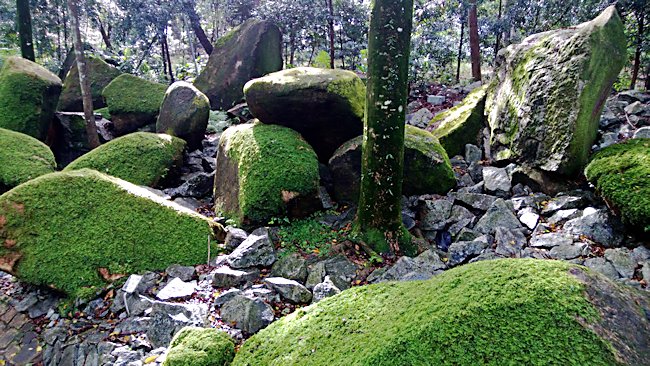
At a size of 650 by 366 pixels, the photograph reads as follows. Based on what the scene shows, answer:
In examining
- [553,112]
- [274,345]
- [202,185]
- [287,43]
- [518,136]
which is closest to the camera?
[274,345]

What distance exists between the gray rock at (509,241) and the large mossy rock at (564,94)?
1274 millimetres

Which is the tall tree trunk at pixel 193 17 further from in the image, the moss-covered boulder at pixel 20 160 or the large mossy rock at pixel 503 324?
the large mossy rock at pixel 503 324

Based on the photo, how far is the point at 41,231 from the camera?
4973 millimetres

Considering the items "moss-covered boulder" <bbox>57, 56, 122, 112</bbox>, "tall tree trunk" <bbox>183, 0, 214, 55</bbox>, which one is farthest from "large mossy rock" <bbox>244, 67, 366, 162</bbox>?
"tall tree trunk" <bbox>183, 0, 214, 55</bbox>

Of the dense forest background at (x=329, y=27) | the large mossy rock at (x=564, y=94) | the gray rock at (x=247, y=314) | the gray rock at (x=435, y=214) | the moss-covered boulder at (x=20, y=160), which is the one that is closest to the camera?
the gray rock at (x=247, y=314)

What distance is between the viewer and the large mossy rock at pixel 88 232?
4.80 meters

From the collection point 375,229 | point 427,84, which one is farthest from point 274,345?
point 427,84

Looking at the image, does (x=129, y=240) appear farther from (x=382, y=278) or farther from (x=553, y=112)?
(x=553, y=112)

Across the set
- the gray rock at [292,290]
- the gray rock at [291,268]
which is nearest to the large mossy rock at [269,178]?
the gray rock at [291,268]

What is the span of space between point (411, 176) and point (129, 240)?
164 inches

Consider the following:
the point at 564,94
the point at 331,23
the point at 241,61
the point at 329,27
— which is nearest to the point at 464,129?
the point at 564,94

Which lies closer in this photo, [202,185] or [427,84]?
[202,185]

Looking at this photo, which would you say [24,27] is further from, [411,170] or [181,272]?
[411,170]

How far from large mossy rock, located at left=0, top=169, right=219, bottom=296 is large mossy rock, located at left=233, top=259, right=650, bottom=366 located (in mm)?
3074
